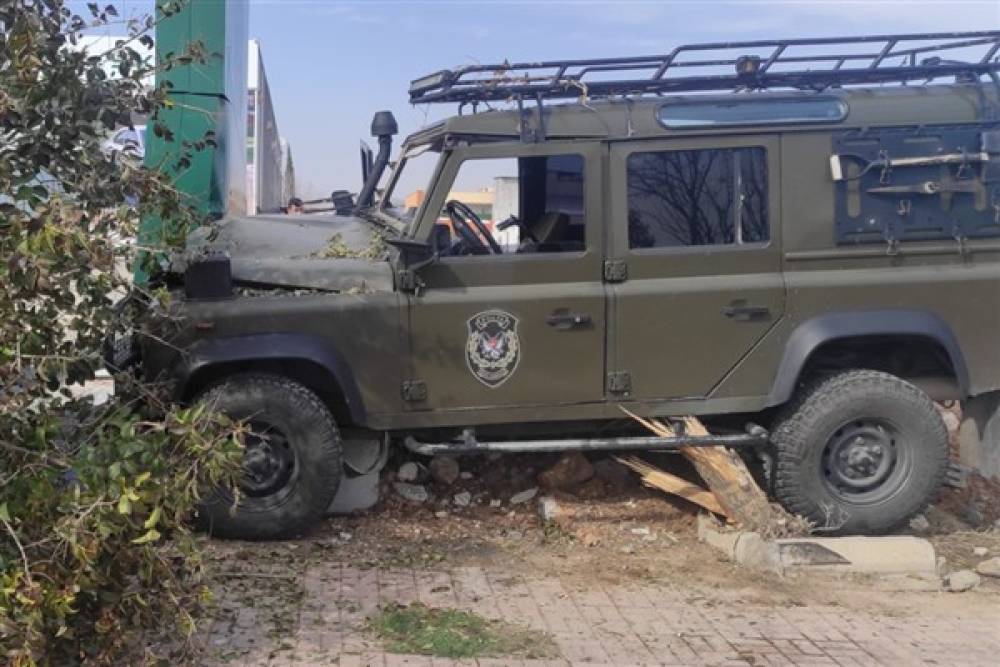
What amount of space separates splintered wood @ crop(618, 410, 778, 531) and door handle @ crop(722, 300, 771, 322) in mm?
611

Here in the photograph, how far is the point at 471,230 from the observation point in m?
5.86

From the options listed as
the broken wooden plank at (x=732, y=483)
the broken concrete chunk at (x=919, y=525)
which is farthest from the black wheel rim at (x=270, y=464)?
the broken concrete chunk at (x=919, y=525)

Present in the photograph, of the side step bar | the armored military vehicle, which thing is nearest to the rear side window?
the armored military vehicle

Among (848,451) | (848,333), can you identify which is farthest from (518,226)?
(848,451)

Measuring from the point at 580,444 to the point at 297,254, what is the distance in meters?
1.87

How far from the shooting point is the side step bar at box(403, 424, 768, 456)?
5637mm

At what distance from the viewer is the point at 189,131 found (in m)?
7.64

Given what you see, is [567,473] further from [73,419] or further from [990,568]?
[73,419]

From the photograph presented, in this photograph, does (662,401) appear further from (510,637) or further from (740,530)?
(510,637)

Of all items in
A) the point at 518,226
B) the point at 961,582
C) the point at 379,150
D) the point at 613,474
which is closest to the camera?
the point at 961,582

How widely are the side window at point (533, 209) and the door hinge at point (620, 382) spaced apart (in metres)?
0.70

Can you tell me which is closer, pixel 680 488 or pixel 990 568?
pixel 990 568

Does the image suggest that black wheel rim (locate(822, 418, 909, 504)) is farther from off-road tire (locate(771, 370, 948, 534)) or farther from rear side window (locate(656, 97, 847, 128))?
rear side window (locate(656, 97, 847, 128))

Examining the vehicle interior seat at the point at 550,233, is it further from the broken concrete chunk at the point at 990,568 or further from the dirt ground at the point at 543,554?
the broken concrete chunk at the point at 990,568
